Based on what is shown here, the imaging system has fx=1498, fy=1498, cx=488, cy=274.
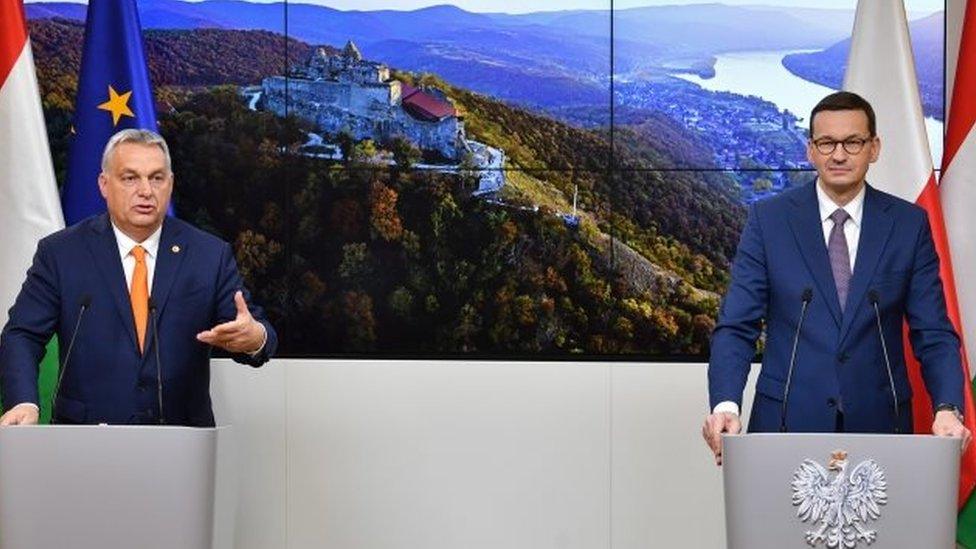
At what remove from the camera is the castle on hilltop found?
5.30m

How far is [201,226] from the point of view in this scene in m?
5.28

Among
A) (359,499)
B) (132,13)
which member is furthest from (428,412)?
(132,13)

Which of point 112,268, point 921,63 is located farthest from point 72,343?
point 921,63

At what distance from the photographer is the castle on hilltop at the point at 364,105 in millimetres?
5301

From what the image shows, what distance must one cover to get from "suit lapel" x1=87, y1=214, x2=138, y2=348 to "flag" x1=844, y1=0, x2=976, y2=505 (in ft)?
7.52

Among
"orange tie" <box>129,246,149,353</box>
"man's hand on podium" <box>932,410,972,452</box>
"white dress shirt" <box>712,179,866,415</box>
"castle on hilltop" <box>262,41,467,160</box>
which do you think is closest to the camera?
"man's hand on podium" <box>932,410,972,452</box>

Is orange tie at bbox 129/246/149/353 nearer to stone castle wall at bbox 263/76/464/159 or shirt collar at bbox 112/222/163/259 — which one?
shirt collar at bbox 112/222/163/259

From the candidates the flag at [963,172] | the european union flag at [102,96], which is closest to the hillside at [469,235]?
the european union flag at [102,96]

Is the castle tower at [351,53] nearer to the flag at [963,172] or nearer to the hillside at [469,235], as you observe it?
the hillside at [469,235]

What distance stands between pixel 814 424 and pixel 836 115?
2.37 feet

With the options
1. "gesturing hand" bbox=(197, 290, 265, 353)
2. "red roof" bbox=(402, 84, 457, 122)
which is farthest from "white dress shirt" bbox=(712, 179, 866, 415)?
"red roof" bbox=(402, 84, 457, 122)

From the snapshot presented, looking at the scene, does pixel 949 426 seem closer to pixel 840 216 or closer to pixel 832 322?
pixel 832 322

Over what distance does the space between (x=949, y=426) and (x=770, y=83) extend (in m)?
2.31

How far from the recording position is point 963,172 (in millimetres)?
4547
